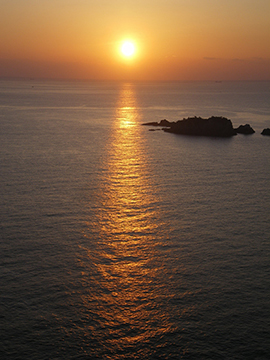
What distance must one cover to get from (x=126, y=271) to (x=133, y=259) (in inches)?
109

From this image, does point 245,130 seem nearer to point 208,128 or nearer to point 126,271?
point 208,128

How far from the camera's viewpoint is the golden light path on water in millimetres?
33188

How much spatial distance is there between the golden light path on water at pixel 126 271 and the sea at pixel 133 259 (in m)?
0.13

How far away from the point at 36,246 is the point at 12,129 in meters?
98.1

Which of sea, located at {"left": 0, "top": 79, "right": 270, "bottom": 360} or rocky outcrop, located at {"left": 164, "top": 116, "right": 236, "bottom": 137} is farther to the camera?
rocky outcrop, located at {"left": 164, "top": 116, "right": 236, "bottom": 137}

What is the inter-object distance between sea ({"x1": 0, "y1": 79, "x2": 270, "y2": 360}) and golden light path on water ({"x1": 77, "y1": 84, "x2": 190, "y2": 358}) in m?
0.13

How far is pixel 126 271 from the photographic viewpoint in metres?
41.8

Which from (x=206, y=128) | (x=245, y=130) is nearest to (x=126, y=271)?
(x=206, y=128)

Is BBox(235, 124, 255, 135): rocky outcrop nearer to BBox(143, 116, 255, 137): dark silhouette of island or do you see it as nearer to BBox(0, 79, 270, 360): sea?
BBox(143, 116, 255, 137): dark silhouette of island

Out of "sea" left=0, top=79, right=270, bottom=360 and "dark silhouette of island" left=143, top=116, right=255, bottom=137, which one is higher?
"dark silhouette of island" left=143, top=116, right=255, bottom=137

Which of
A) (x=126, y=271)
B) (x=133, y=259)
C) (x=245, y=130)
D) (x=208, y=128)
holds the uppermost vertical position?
(x=208, y=128)

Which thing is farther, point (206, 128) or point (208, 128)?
point (206, 128)

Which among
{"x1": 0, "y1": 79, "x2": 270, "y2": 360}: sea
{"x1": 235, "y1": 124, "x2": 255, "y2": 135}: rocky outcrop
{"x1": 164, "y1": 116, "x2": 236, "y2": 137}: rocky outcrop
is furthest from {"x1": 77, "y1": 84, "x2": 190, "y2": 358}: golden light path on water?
{"x1": 235, "y1": 124, "x2": 255, "y2": 135}: rocky outcrop

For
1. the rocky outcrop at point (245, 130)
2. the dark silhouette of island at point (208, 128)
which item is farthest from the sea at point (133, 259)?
the rocky outcrop at point (245, 130)
